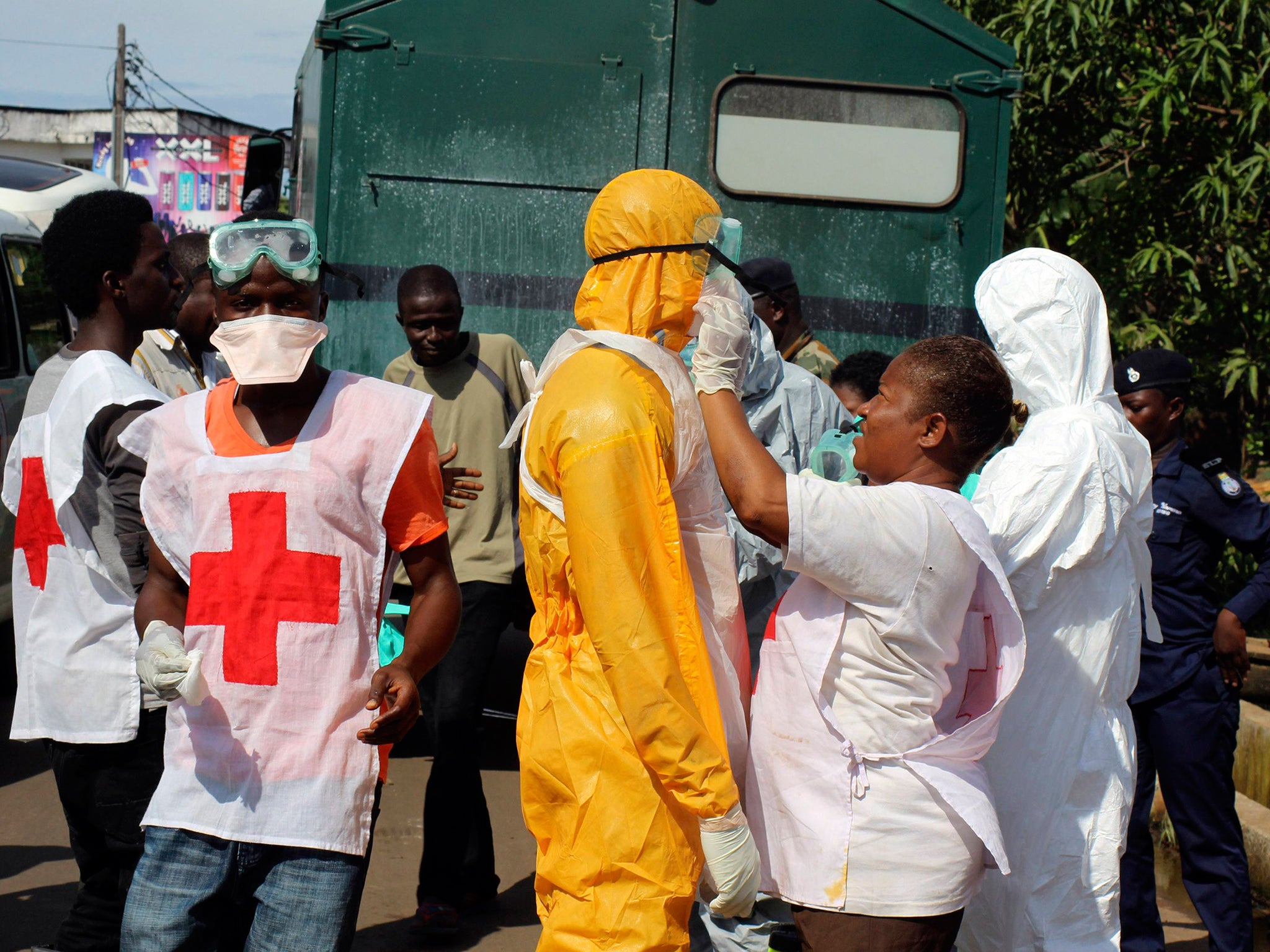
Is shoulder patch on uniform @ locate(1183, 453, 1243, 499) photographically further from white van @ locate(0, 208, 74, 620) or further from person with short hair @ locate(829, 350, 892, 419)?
white van @ locate(0, 208, 74, 620)

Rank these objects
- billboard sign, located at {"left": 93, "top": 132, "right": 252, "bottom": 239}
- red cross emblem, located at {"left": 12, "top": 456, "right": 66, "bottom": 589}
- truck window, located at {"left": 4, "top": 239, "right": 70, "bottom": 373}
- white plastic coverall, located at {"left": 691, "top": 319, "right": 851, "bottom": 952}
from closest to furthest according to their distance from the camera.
→ red cross emblem, located at {"left": 12, "top": 456, "right": 66, "bottom": 589}, white plastic coverall, located at {"left": 691, "top": 319, "right": 851, "bottom": 952}, truck window, located at {"left": 4, "top": 239, "right": 70, "bottom": 373}, billboard sign, located at {"left": 93, "top": 132, "right": 252, "bottom": 239}

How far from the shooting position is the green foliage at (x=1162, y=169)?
6559 mm

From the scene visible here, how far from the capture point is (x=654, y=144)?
5211 millimetres

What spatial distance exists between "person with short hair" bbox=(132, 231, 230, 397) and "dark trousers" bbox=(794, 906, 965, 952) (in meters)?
2.61

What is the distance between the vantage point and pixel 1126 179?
7.52 m

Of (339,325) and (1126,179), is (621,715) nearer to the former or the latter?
(339,325)

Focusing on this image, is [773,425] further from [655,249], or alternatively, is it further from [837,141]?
[837,141]

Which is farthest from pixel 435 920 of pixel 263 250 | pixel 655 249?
A: pixel 655 249

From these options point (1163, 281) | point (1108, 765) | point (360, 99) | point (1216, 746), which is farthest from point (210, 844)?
point (1163, 281)

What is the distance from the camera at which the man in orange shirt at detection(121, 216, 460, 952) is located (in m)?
2.19

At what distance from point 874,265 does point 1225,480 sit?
1801 mm

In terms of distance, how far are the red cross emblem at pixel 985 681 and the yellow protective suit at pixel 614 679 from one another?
0.50m

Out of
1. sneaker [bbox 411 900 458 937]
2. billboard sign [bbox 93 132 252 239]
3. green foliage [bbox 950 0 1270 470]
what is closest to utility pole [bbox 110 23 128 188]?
billboard sign [bbox 93 132 252 239]

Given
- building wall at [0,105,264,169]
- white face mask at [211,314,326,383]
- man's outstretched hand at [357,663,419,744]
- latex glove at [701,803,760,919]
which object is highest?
building wall at [0,105,264,169]
